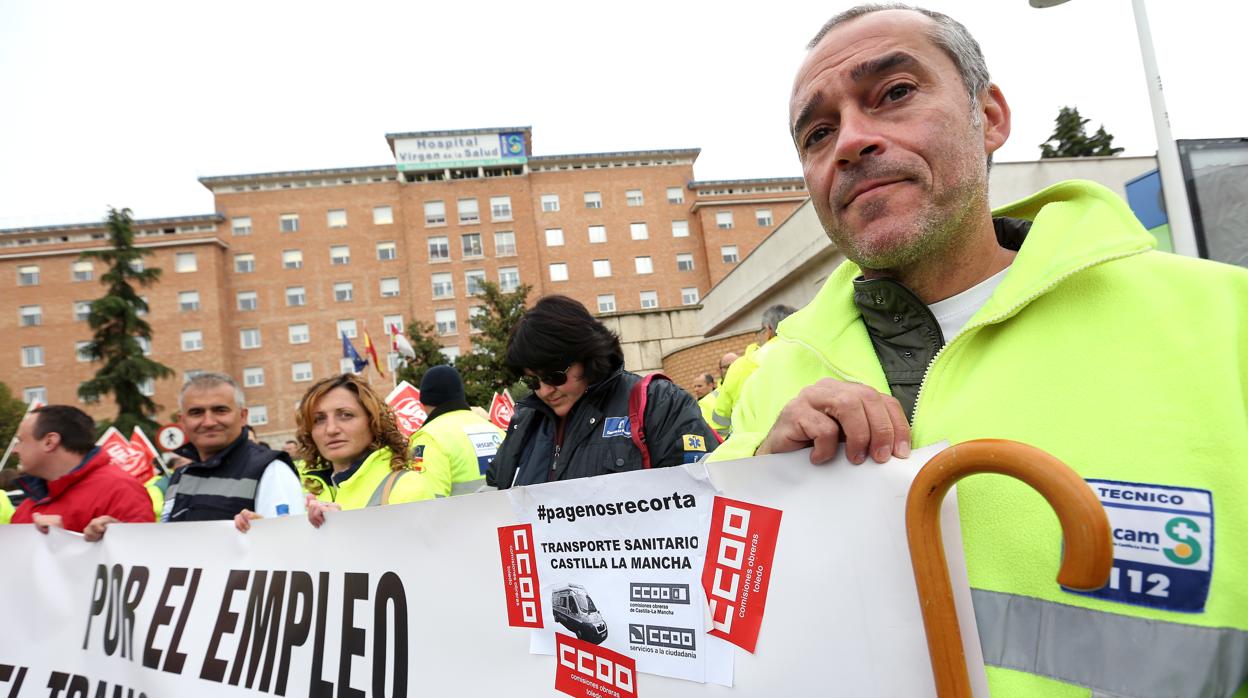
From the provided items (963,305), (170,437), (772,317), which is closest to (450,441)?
(772,317)

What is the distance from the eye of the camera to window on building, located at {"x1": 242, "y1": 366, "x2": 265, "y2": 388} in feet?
142

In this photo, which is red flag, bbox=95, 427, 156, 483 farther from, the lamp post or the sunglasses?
the lamp post

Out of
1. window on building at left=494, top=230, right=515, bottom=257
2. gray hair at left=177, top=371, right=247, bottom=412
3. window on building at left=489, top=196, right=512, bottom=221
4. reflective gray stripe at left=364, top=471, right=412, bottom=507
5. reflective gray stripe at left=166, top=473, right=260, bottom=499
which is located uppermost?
window on building at left=489, top=196, right=512, bottom=221

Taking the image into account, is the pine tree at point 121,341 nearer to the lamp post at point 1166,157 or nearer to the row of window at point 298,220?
the row of window at point 298,220

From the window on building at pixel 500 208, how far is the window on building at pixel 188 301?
19.0 metres

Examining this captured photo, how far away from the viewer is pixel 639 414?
2.85 meters

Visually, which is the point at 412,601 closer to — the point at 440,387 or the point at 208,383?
the point at 208,383

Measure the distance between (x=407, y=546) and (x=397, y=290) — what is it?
4614cm

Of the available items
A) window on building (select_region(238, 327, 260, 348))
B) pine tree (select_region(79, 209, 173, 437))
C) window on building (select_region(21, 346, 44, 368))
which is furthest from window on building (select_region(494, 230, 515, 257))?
window on building (select_region(21, 346, 44, 368))

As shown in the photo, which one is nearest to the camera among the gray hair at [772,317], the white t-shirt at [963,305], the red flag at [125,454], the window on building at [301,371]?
the white t-shirt at [963,305]

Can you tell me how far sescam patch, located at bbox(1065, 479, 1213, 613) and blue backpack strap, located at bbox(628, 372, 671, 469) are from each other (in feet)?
6.00

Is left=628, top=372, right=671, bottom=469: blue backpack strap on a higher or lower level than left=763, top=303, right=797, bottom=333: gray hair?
lower

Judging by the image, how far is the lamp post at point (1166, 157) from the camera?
550 centimetres

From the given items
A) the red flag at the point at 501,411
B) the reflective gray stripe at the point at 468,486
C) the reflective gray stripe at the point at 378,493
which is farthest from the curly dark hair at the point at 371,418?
the red flag at the point at 501,411
